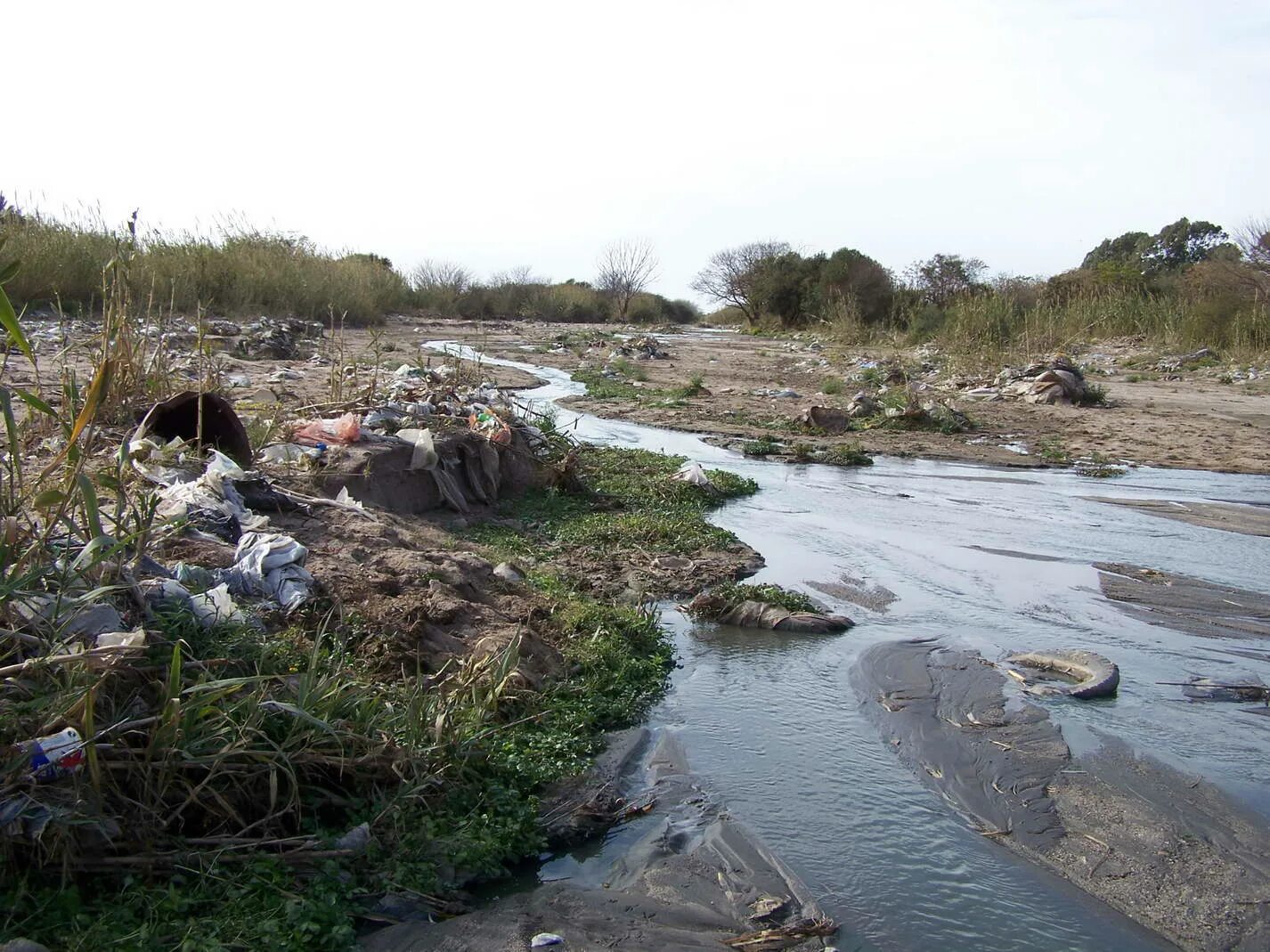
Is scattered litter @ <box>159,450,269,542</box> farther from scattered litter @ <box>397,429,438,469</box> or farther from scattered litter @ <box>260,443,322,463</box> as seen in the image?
scattered litter @ <box>397,429,438,469</box>

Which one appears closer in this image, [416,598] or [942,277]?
[416,598]

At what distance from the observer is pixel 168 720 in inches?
101

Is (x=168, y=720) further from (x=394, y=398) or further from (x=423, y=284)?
(x=423, y=284)

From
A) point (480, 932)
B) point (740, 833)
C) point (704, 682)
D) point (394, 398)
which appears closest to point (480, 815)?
point (480, 932)

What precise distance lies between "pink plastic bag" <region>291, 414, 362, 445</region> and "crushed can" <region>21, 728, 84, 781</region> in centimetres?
406

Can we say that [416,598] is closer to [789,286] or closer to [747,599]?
[747,599]

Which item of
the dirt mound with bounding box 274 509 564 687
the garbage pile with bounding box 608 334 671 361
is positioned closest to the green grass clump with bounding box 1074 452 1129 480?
the dirt mound with bounding box 274 509 564 687

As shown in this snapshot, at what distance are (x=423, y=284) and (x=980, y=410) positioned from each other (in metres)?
23.1

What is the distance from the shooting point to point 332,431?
6.43m

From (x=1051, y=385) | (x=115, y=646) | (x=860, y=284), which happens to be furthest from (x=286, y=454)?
(x=860, y=284)

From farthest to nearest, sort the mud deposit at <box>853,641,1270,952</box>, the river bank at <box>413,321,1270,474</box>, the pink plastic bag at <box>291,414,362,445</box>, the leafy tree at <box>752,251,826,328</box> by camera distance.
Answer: the leafy tree at <box>752,251,826,328</box>
the river bank at <box>413,321,1270,474</box>
the pink plastic bag at <box>291,414,362,445</box>
the mud deposit at <box>853,641,1270,952</box>

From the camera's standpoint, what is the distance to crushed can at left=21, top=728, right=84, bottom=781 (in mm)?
2318

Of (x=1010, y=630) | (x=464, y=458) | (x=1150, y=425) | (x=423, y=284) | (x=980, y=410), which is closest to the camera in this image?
(x=1010, y=630)

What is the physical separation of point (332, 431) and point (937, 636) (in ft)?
13.1
